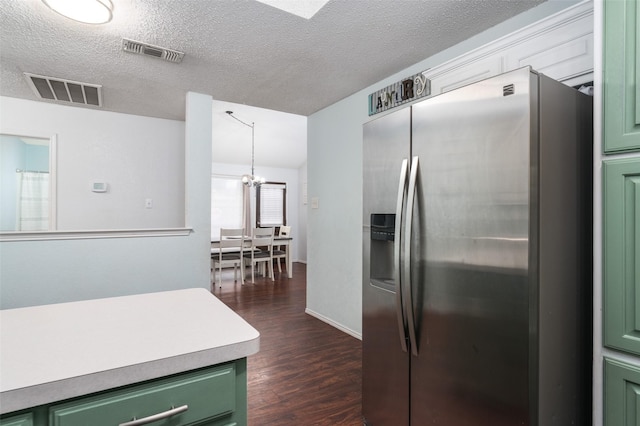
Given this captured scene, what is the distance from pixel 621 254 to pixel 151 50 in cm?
273

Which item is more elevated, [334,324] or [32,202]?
[32,202]

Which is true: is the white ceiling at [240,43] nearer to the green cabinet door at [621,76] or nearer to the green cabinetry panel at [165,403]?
the green cabinet door at [621,76]

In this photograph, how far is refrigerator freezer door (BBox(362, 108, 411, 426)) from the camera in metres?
1.54

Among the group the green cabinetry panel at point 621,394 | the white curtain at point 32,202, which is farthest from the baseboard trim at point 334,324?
the white curtain at point 32,202

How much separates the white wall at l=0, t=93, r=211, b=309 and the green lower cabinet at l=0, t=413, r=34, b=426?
2.41m

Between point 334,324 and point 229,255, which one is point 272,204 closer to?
point 229,255

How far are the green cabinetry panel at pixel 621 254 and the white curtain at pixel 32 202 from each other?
15.5 ft

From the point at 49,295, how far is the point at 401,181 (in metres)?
2.78

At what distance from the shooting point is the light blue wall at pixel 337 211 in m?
3.06

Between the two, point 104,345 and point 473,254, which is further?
point 473,254

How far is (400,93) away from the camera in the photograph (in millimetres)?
2543

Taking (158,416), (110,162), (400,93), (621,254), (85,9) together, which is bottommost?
(158,416)

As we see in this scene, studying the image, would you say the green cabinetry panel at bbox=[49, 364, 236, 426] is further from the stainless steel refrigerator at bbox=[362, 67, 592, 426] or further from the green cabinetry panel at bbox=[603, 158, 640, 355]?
the green cabinetry panel at bbox=[603, 158, 640, 355]

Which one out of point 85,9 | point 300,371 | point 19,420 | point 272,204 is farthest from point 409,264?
point 272,204
